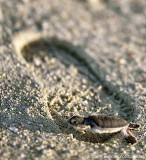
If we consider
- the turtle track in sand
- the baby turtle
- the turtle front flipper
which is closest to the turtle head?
the baby turtle

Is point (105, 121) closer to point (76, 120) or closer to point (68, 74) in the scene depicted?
point (76, 120)

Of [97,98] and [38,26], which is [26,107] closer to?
[97,98]

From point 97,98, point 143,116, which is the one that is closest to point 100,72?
point 97,98

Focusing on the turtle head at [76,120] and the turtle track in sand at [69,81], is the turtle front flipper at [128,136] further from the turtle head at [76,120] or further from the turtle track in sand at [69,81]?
the turtle head at [76,120]

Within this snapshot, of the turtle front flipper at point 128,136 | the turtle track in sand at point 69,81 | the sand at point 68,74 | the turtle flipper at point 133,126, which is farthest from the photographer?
the turtle track in sand at point 69,81

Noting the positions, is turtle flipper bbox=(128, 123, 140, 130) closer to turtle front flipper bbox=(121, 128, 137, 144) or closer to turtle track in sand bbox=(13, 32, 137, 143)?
turtle front flipper bbox=(121, 128, 137, 144)

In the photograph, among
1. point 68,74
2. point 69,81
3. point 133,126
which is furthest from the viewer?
point 68,74

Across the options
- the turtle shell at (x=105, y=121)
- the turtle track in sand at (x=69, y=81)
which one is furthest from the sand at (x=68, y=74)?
the turtle shell at (x=105, y=121)

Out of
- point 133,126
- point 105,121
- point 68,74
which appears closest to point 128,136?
point 133,126
